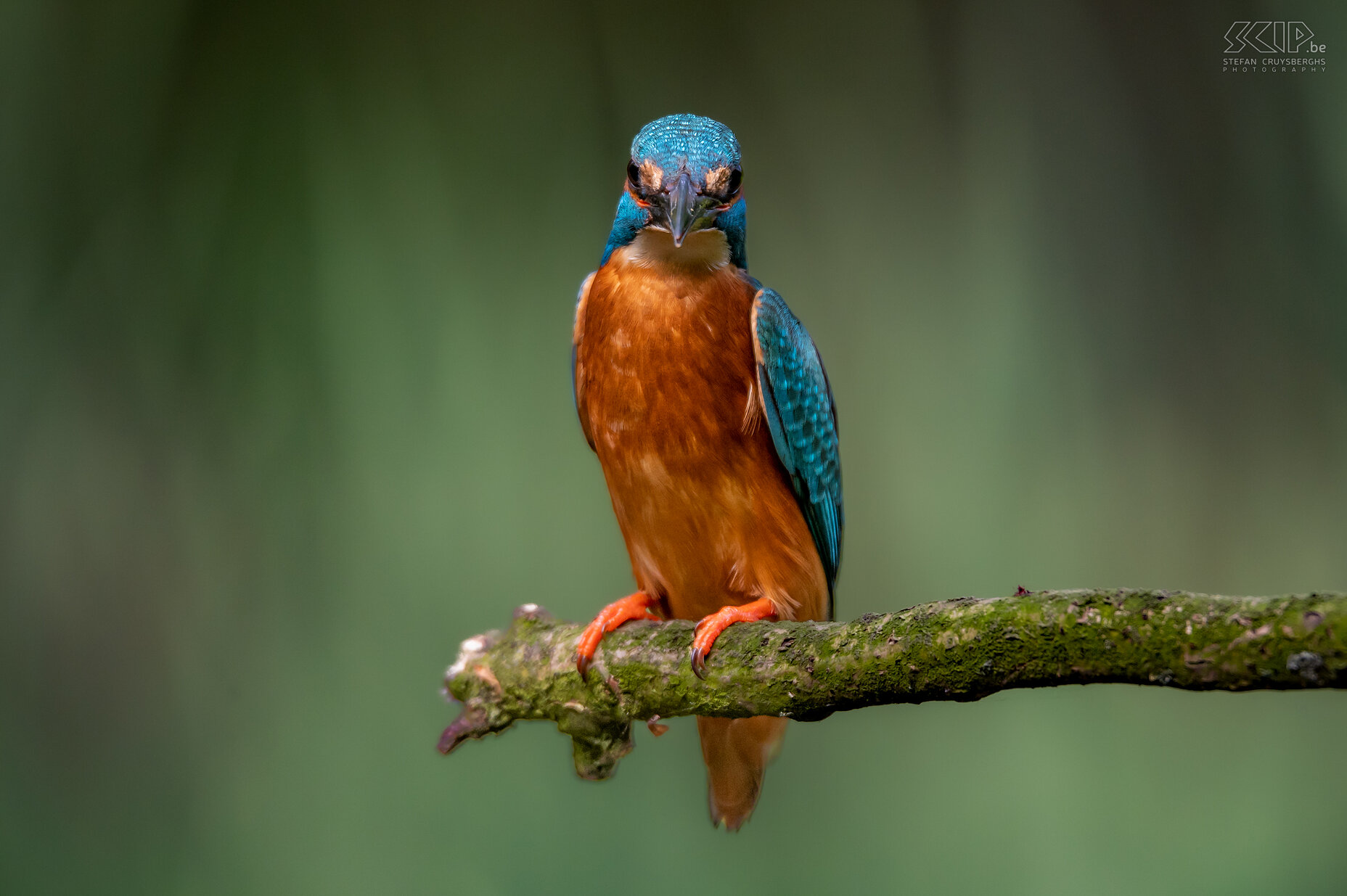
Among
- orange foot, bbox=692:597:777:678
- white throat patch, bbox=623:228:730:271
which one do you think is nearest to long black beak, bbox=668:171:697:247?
white throat patch, bbox=623:228:730:271

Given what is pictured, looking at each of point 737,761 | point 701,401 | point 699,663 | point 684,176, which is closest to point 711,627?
point 699,663

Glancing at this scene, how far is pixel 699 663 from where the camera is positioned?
4.62ft

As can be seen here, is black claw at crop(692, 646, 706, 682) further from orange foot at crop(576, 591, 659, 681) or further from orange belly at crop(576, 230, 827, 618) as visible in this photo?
orange belly at crop(576, 230, 827, 618)

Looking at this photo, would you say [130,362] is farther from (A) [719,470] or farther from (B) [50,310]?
(A) [719,470]

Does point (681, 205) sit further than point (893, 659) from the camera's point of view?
Yes

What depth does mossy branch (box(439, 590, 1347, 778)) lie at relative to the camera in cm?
80

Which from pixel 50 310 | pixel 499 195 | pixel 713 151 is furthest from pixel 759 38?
pixel 50 310

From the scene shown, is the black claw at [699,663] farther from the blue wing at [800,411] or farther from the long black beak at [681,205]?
the long black beak at [681,205]

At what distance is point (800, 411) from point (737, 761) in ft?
2.27

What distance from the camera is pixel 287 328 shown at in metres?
2.38

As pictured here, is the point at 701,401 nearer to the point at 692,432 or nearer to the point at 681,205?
the point at 692,432

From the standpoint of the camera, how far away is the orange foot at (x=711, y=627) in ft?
4.64

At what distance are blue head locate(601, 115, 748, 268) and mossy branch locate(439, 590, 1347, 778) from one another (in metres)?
0.64

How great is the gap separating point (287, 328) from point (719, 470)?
1.23 m
